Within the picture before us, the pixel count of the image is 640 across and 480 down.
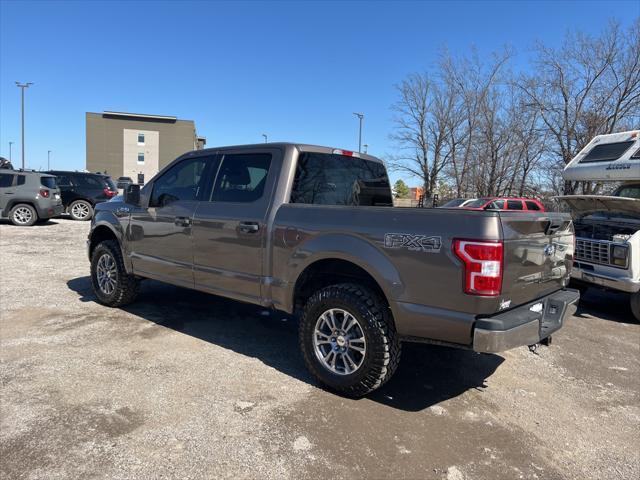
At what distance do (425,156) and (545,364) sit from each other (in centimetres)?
2987

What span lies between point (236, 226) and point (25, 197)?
40.3ft

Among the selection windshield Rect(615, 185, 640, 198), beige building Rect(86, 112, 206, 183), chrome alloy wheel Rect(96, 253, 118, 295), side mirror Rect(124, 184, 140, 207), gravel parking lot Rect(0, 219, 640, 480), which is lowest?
gravel parking lot Rect(0, 219, 640, 480)

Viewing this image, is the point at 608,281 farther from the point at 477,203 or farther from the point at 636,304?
the point at 477,203

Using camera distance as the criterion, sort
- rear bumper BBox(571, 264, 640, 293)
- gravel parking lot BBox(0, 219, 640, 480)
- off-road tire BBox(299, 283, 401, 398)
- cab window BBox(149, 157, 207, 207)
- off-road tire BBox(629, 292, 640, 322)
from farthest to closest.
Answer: off-road tire BBox(629, 292, 640, 322) → rear bumper BBox(571, 264, 640, 293) → cab window BBox(149, 157, 207, 207) → off-road tire BBox(299, 283, 401, 398) → gravel parking lot BBox(0, 219, 640, 480)

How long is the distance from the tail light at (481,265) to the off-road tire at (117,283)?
413 centimetres

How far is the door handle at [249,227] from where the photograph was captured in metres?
3.92

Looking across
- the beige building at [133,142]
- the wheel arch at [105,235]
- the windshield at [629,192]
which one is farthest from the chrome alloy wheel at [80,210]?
the beige building at [133,142]

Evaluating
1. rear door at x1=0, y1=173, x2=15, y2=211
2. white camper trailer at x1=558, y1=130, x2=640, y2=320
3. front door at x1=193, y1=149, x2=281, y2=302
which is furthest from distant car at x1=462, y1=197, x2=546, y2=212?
rear door at x1=0, y1=173, x2=15, y2=211

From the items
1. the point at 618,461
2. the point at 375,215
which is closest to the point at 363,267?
the point at 375,215

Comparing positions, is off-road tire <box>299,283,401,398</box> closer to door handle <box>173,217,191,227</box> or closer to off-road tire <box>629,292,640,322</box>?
door handle <box>173,217,191,227</box>

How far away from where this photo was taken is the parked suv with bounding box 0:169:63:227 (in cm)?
1323

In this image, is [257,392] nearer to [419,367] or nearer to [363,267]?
[363,267]

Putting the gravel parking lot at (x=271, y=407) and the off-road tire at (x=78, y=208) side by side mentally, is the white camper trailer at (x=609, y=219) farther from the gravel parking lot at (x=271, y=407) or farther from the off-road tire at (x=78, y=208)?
the off-road tire at (x=78, y=208)

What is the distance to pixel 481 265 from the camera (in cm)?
273
